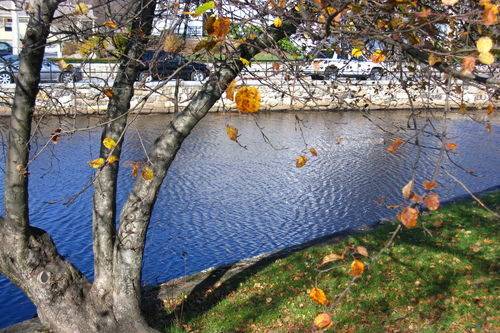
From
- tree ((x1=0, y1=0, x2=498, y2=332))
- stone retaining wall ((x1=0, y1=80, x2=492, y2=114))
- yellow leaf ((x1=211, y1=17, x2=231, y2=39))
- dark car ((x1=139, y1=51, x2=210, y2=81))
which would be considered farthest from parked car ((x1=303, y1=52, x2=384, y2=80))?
yellow leaf ((x1=211, y1=17, x2=231, y2=39))

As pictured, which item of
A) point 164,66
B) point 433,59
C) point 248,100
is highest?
point 433,59

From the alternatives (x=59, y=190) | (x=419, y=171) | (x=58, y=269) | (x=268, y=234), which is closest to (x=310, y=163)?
(x=419, y=171)

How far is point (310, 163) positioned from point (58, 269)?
39.1ft

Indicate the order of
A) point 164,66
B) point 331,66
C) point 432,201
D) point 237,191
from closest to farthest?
point 432,201 < point 164,66 < point 331,66 < point 237,191

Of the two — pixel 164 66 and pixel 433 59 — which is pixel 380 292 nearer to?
pixel 433 59

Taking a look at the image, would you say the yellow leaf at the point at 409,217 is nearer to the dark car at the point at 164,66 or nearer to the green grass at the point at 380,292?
A: the dark car at the point at 164,66

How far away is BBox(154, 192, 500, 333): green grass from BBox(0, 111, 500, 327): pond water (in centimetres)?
152

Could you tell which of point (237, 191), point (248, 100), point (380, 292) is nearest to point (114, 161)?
point (248, 100)

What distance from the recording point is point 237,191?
47.2ft

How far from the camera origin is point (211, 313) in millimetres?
6816

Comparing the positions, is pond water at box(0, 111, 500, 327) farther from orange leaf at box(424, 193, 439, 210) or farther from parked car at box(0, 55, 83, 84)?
orange leaf at box(424, 193, 439, 210)

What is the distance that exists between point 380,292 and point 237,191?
8.20m

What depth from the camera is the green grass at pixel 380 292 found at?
578cm

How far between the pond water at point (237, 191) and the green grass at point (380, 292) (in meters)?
1.52
